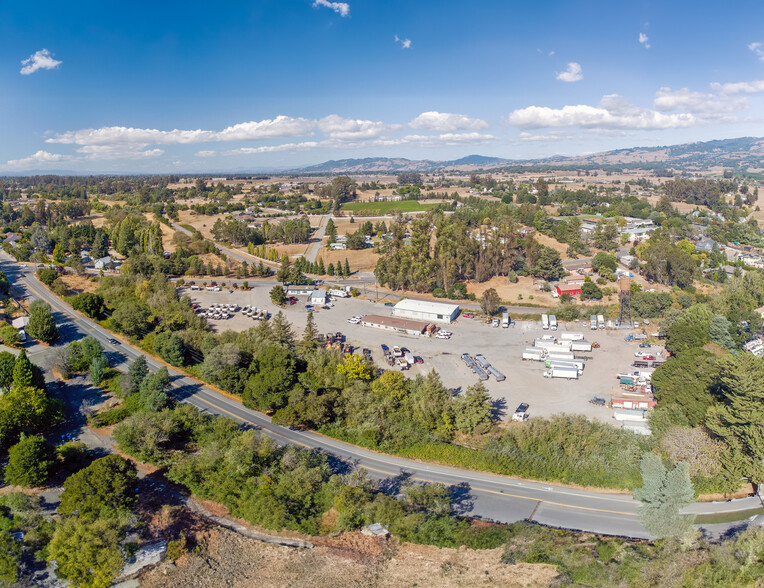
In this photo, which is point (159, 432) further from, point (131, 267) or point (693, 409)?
point (131, 267)

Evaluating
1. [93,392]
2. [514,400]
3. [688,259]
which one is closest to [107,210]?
[93,392]

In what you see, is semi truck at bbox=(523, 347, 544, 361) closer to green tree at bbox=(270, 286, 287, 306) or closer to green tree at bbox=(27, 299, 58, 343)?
green tree at bbox=(270, 286, 287, 306)

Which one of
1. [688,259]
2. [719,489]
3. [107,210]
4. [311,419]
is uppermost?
[107,210]

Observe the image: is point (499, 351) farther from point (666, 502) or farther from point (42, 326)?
point (42, 326)

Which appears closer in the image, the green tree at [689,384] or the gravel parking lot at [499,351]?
the green tree at [689,384]

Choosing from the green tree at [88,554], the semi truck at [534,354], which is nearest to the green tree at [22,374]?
the green tree at [88,554]

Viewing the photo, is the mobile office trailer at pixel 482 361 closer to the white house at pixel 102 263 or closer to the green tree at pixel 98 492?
the green tree at pixel 98 492
